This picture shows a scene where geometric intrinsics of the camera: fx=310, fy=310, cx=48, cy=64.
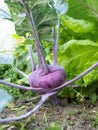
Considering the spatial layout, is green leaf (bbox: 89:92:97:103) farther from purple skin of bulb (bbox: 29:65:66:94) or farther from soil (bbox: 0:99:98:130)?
purple skin of bulb (bbox: 29:65:66:94)

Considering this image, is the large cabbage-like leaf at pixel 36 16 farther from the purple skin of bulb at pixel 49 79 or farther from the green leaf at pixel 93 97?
the green leaf at pixel 93 97

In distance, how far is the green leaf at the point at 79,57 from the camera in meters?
0.87

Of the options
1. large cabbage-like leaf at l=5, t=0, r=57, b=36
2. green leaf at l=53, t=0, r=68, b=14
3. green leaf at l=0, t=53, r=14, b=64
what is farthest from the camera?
green leaf at l=0, t=53, r=14, b=64

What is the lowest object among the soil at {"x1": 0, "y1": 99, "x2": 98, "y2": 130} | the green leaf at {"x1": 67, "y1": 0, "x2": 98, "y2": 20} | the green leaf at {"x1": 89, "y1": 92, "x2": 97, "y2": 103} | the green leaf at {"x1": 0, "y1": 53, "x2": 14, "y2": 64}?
the soil at {"x1": 0, "y1": 99, "x2": 98, "y2": 130}

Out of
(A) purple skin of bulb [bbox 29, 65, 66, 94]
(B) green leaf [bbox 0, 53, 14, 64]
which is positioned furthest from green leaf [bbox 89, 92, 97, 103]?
(B) green leaf [bbox 0, 53, 14, 64]

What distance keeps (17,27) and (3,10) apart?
0.44 ft

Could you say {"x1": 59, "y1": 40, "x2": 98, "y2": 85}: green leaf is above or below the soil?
above

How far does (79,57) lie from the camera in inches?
35.7

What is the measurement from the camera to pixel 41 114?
832 millimetres

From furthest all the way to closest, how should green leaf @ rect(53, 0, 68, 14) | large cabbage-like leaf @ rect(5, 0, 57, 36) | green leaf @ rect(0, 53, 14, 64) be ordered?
1. green leaf @ rect(0, 53, 14, 64)
2. green leaf @ rect(53, 0, 68, 14)
3. large cabbage-like leaf @ rect(5, 0, 57, 36)

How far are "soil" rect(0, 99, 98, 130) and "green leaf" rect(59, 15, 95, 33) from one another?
0.69 feet

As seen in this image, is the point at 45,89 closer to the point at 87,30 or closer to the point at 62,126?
the point at 62,126

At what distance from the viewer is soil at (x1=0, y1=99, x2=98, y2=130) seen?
74 cm

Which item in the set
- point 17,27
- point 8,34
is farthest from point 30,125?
point 8,34
